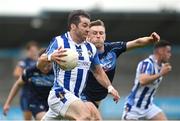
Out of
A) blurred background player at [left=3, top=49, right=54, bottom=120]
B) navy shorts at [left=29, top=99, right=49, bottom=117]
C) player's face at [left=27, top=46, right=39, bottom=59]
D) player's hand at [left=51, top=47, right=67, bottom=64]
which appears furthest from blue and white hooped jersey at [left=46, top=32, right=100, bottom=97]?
player's face at [left=27, top=46, right=39, bottom=59]

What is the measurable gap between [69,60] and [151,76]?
425 cm

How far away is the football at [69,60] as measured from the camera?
35.9 feet

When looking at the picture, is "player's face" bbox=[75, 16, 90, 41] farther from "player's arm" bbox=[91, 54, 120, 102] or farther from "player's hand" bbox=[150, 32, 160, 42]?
"player's hand" bbox=[150, 32, 160, 42]

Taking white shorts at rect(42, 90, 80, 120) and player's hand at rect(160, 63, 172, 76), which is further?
player's hand at rect(160, 63, 172, 76)

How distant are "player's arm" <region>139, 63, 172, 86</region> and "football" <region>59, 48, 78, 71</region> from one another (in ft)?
13.1

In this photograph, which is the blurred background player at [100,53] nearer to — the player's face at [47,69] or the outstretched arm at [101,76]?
the outstretched arm at [101,76]

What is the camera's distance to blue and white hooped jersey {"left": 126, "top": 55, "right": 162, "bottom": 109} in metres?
15.3

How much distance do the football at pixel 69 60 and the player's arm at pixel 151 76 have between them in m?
3.98

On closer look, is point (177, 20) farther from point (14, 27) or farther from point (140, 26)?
point (14, 27)

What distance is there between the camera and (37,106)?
53.7ft

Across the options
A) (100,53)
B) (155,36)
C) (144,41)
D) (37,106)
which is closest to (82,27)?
(155,36)

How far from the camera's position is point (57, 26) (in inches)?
1296

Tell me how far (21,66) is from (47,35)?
49.1ft

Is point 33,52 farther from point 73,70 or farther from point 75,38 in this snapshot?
point 73,70
